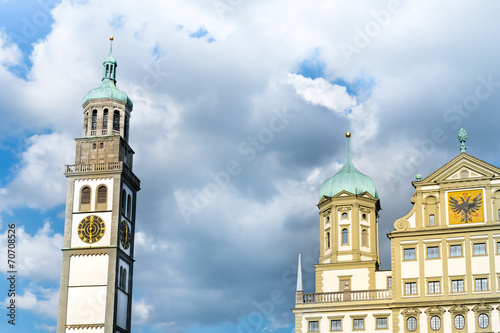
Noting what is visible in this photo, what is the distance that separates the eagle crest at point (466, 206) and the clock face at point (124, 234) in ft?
94.9

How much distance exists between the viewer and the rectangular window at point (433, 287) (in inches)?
2584

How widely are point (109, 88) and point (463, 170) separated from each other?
35.5 meters

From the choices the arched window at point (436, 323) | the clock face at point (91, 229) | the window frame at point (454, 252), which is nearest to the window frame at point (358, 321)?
the arched window at point (436, 323)

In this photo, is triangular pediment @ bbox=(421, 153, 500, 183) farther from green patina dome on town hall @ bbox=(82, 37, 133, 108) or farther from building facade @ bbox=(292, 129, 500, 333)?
green patina dome on town hall @ bbox=(82, 37, 133, 108)

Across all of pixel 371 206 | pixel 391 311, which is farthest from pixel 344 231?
pixel 391 311

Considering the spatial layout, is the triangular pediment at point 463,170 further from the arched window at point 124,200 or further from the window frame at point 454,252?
the arched window at point 124,200

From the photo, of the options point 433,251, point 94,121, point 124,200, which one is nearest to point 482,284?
point 433,251

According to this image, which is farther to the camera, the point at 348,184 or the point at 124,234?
the point at 124,234

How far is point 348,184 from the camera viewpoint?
73688 mm

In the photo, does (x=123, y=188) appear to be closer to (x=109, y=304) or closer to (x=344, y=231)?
(x=109, y=304)

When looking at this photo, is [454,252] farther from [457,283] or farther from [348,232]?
[348,232]

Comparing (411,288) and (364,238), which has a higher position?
(364,238)

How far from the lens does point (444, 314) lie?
212ft

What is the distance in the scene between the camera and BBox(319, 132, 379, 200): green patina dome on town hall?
73500mm
